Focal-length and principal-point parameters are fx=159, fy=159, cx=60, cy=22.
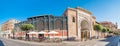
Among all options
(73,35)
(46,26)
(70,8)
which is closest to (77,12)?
(70,8)

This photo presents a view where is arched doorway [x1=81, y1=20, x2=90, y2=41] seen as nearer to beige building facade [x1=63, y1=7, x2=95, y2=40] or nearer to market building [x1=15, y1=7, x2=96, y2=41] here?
beige building facade [x1=63, y1=7, x2=95, y2=40]

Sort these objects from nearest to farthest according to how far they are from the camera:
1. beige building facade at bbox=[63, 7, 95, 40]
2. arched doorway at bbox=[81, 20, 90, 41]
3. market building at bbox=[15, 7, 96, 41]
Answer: market building at bbox=[15, 7, 96, 41]
beige building facade at bbox=[63, 7, 95, 40]
arched doorway at bbox=[81, 20, 90, 41]

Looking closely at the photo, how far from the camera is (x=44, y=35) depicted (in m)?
40.2

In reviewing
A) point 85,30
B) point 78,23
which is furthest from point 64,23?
point 85,30

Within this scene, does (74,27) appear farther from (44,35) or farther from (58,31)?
(44,35)

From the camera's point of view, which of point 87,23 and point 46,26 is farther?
point 87,23

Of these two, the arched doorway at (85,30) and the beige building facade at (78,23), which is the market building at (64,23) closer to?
the beige building facade at (78,23)

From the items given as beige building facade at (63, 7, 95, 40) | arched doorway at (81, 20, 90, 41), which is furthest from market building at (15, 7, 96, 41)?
arched doorway at (81, 20, 90, 41)

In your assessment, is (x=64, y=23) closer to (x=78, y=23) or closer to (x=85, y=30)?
(x=78, y=23)

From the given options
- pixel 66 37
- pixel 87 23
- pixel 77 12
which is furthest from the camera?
pixel 87 23

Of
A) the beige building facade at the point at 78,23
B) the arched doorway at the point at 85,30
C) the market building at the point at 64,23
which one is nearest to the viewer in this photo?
the market building at the point at 64,23

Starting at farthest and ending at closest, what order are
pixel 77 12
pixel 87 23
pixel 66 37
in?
1. pixel 87 23
2. pixel 77 12
3. pixel 66 37

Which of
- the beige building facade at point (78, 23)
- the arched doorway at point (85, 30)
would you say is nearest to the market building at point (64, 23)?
the beige building facade at point (78, 23)

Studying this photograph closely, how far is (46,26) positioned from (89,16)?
1674 centimetres
